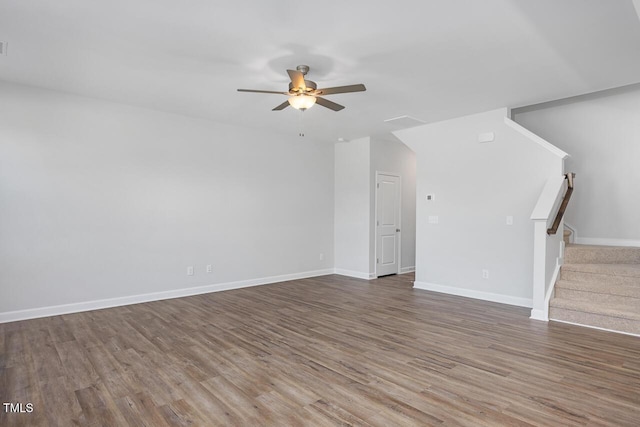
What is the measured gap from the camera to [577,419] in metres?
2.21

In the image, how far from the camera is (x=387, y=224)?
291 inches

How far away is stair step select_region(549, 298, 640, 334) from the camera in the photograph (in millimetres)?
3773

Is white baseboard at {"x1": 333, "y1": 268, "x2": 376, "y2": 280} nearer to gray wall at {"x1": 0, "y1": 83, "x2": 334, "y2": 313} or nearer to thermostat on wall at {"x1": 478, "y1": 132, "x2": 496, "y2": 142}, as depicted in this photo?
gray wall at {"x1": 0, "y1": 83, "x2": 334, "y2": 313}

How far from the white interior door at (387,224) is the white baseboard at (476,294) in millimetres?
1112

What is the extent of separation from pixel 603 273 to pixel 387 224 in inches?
146

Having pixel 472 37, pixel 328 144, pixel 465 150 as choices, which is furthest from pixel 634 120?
pixel 328 144

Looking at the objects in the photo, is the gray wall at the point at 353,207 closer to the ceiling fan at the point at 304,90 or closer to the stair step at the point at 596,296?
the stair step at the point at 596,296

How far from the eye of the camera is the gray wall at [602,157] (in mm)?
5309

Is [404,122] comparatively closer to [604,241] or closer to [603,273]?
[603,273]

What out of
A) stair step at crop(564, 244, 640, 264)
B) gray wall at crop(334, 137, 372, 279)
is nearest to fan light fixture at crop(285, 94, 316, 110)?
gray wall at crop(334, 137, 372, 279)

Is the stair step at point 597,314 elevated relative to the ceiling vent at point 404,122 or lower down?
lower down

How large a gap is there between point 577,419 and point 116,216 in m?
5.32

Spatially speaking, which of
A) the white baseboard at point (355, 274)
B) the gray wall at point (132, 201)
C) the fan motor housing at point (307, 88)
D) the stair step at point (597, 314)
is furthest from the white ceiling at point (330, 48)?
the white baseboard at point (355, 274)

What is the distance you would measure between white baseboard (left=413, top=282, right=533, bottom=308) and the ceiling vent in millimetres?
2716
